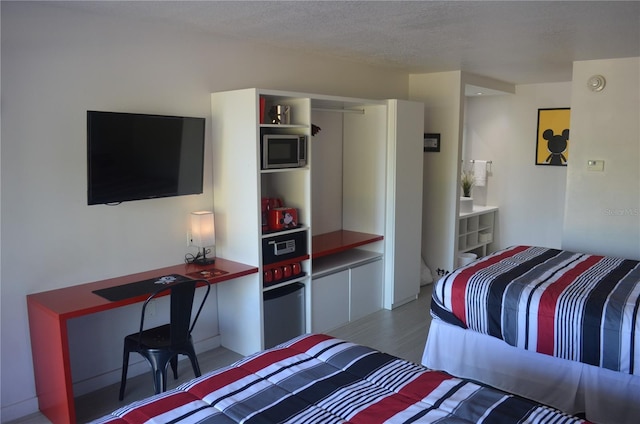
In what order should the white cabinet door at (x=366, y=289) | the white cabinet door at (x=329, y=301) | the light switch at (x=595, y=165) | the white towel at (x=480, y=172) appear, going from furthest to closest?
the white towel at (x=480, y=172) → the light switch at (x=595, y=165) → the white cabinet door at (x=366, y=289) → the white cabinet door at (x=329, y=301)

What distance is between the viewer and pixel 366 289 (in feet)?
15.3

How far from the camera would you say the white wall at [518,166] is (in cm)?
623

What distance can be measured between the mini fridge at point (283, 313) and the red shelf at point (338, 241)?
354 mm

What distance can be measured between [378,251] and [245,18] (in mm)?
2516

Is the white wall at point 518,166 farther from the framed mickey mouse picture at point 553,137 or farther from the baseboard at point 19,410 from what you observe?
the baseboard at point 19,410

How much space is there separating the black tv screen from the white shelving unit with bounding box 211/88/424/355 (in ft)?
1.00

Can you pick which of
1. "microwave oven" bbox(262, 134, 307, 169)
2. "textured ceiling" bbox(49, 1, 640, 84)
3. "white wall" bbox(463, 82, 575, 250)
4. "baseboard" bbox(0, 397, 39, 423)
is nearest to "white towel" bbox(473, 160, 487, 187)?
"white wall" bbox(463, 82, 575, 250)

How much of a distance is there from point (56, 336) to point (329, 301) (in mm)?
2180

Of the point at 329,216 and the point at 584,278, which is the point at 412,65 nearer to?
the point at 329,216

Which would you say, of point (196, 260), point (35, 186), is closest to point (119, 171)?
point (35, 186)

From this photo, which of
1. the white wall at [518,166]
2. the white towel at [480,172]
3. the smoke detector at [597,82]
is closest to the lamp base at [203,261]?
the smoke detector at [597,82]

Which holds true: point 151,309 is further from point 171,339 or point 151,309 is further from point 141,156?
point 141,156

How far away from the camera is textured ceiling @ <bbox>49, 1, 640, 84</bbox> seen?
2807 millimetres

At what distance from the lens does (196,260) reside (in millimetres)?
3705
